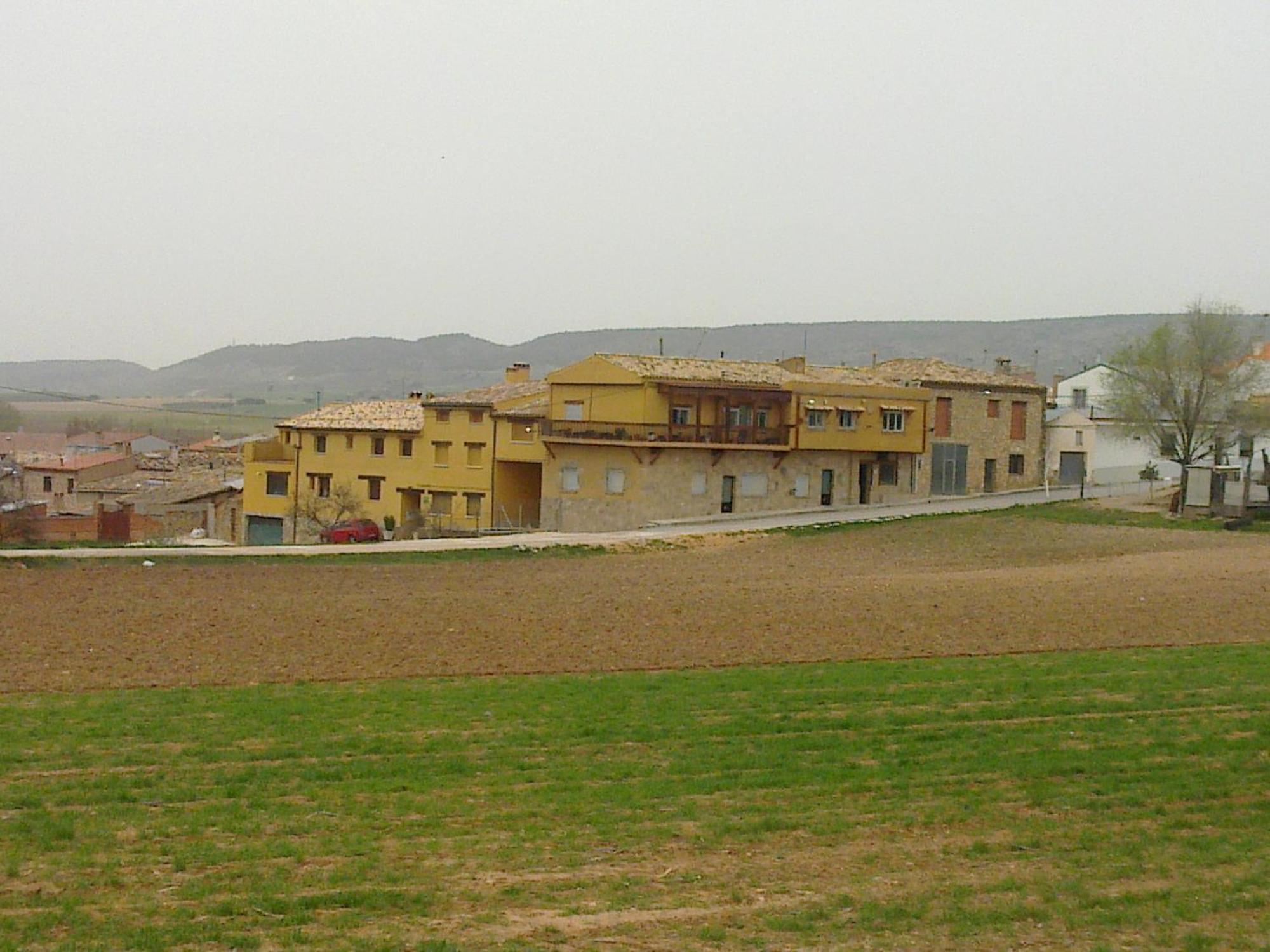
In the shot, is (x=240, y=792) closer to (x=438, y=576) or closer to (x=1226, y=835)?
(x=1226, y=835)

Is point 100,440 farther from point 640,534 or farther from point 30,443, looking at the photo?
point 640,534

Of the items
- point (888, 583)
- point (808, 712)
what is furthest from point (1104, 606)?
point (808, 712)

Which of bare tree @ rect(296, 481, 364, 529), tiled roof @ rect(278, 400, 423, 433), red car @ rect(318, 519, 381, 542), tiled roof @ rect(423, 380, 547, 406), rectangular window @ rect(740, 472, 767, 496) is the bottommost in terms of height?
red car @ rect(318, 519, 381, 542)

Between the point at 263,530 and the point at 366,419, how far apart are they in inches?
280

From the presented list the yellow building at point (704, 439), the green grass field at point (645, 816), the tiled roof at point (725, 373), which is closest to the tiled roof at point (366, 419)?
the yellow building at point (704, 439)

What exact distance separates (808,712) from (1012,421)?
5161cm

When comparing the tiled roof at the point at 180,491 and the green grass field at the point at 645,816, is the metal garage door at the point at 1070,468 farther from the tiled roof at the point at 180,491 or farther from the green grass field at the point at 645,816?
the green grass field at the point at 645,816

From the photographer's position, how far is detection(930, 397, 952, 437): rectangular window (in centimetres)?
6712

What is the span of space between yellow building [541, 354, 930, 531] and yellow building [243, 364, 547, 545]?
128 inches

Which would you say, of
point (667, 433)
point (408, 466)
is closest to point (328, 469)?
point (408, 466)

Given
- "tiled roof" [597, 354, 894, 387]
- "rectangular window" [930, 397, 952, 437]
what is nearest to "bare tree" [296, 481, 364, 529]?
"tiled roof" [597, 354, 894, 387]

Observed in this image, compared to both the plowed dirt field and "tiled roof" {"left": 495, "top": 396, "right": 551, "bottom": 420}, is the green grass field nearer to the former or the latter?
the plowed dirt field

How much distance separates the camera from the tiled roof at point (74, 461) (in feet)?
280

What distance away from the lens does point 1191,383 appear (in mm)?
59969
